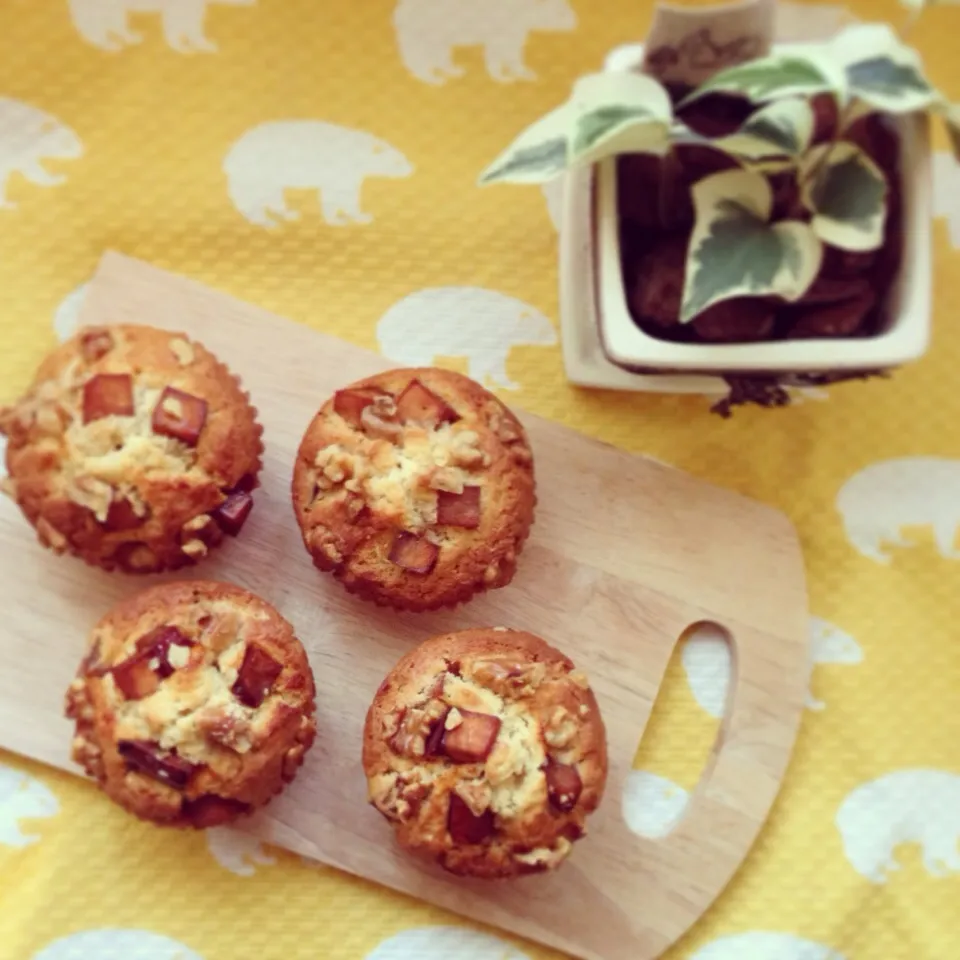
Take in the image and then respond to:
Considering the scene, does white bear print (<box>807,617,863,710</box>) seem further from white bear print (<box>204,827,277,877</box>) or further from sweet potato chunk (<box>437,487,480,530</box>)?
white bear print (<box>204,827,277,877</box>)

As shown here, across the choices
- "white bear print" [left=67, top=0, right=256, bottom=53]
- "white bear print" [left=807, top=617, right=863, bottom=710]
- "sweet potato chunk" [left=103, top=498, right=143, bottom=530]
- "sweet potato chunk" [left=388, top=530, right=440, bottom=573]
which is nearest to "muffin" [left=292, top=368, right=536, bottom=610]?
"sweet potato chunk" [left=388, top=530, right=440, bottom=573]

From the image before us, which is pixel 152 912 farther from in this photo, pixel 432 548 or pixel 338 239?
pixel 338 239

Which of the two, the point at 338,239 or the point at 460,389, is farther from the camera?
the point at 338,239

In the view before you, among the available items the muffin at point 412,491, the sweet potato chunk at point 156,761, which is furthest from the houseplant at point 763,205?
the sweet potato chunk at point 156,761

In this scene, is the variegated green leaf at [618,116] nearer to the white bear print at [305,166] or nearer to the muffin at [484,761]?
the white bear print at [305,166]

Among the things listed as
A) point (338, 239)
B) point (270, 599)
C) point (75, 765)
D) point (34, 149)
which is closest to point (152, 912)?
point (75, 765)

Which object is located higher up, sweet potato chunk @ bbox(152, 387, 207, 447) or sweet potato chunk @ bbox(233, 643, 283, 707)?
sweet potato chunk @ bbox(152, 387, 207, 447)

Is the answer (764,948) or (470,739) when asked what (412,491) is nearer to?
(470,739)
